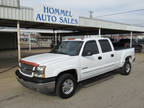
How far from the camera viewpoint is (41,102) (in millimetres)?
3973

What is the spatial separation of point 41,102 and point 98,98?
1.76m

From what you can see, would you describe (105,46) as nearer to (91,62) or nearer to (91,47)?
(91,47)

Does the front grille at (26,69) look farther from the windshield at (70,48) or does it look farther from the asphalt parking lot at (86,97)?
the windshield at (70,48)

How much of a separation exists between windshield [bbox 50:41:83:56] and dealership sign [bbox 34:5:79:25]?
3.10 meters

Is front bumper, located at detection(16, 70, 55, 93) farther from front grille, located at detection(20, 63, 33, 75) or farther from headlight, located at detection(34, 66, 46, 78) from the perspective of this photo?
front grille, located at detection(20, 63, 33, 75)

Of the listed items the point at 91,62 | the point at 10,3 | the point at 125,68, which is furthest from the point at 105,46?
the point at 10,3

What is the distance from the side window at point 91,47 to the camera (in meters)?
4.83

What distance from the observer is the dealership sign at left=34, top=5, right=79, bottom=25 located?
7633mm

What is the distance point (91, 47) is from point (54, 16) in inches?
165

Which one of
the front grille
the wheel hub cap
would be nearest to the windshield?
the wheel hub cap

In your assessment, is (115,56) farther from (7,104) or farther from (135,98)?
(7,104)

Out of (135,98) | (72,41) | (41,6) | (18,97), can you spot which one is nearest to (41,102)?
(18,97)

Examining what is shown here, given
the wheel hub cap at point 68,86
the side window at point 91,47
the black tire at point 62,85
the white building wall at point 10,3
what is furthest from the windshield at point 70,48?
the white building wall at point 10,3

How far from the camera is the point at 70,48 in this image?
4.96 metres
